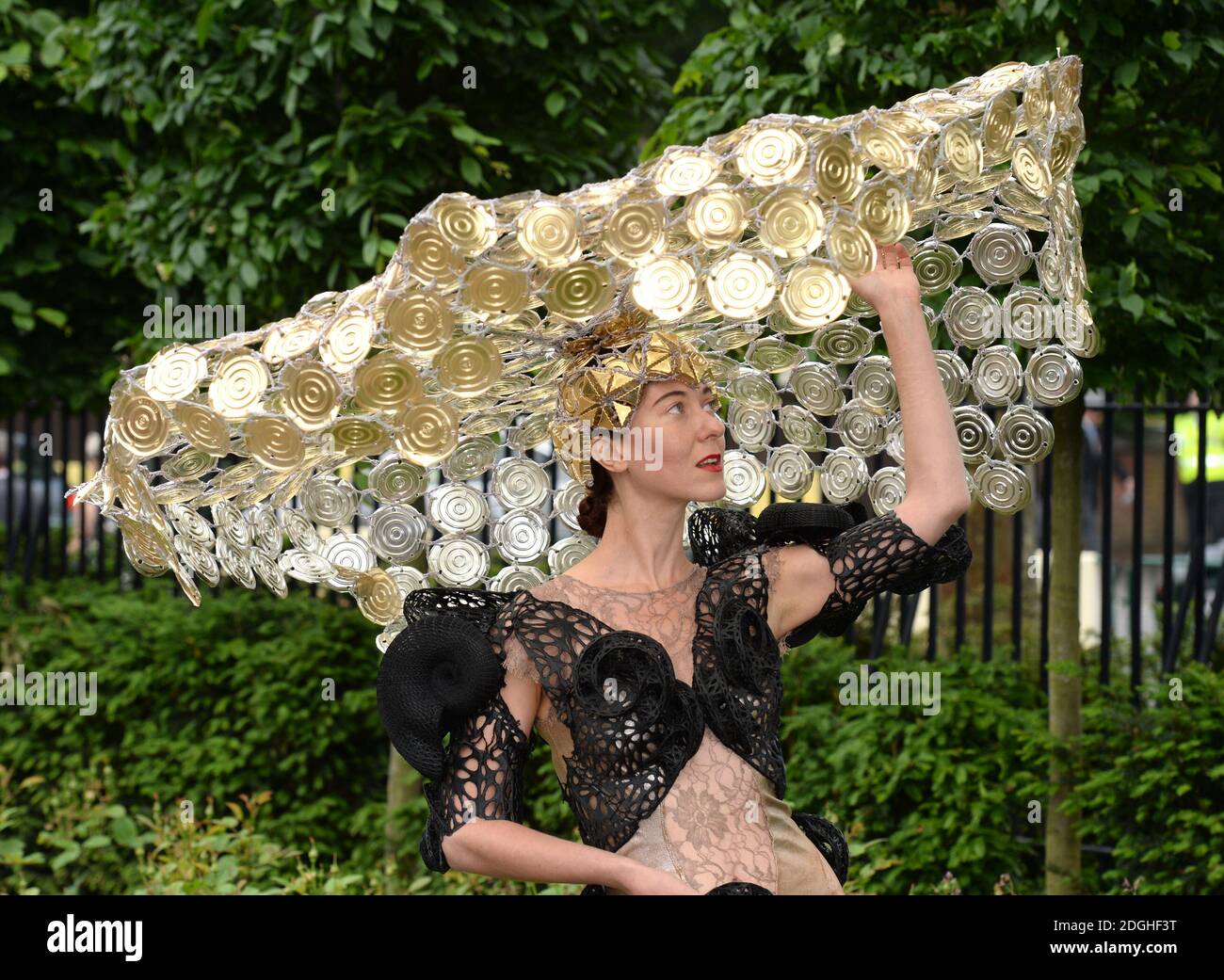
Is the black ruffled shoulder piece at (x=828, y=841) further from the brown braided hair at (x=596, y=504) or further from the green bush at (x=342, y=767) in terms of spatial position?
the green bush at (x=342, y=767)

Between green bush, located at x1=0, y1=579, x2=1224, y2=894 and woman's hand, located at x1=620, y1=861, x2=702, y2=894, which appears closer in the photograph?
woman's hand, located at x1=620, y1=861, x2=702, y2=894

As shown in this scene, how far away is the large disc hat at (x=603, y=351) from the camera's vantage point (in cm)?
245

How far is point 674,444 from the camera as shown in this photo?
2.81m

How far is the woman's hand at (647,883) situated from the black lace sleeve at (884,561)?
0.66 meters

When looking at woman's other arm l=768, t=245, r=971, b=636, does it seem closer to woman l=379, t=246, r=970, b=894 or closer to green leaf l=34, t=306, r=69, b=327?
woman l=379, t=246, r=970, b=894

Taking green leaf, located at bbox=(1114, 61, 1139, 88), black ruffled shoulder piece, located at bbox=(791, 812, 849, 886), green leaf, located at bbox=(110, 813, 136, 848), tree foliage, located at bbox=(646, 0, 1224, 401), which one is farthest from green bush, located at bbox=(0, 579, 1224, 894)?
black ruffled shoulder piece, located at bbox=(791, 812, 849, 886)

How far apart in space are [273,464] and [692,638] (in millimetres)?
825

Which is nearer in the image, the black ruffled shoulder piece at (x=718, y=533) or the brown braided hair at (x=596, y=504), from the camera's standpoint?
the brown braided hair at (x=596, y=504)

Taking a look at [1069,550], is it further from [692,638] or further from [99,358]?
[99,358]

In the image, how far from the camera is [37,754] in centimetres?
739

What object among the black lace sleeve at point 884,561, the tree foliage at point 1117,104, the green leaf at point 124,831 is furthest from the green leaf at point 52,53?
the black lace sleeve at point 884,561

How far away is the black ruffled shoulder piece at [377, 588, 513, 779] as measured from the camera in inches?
105

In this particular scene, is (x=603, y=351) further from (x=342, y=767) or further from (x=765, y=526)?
(x=342, y=767)
